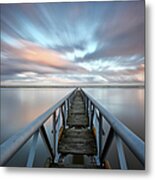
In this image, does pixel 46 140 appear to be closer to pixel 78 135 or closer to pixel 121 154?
pixel 78 135

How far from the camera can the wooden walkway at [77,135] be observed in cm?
158

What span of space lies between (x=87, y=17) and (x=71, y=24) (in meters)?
0.10

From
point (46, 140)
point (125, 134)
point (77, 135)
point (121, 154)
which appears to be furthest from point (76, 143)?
point (125, 134)

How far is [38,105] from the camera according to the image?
151cm

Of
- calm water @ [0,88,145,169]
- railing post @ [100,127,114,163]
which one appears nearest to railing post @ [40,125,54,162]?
calm water @ [0,88,145,169]

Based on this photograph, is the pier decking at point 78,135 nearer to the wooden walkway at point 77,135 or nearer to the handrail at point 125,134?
the wooden walkway at point 77,135

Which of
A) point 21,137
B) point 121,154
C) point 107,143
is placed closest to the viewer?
point 21,137

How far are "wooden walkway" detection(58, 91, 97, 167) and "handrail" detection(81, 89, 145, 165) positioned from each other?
148 millimetres

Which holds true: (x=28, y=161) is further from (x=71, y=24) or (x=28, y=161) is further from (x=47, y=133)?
(x=71, y=24)

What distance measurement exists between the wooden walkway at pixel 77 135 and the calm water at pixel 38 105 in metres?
0.11

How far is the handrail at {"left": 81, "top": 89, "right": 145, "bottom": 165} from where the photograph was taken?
1.20 meters

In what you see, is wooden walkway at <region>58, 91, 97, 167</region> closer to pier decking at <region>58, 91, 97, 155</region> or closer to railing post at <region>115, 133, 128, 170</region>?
pier decking at <region>58, 91, 97, 155</region>

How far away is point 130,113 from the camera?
143 centimetres

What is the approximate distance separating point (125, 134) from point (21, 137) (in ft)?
1.61
